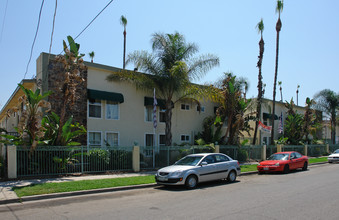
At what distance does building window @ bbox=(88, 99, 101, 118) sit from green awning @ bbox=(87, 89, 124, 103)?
23.3 inches

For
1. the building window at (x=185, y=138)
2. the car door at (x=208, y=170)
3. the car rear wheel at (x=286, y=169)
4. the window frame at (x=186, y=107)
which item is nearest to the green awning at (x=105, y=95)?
the window frame at (x=186, y=107)

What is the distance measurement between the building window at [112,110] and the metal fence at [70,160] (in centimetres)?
399

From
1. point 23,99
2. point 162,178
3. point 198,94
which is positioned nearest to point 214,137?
point 198,94

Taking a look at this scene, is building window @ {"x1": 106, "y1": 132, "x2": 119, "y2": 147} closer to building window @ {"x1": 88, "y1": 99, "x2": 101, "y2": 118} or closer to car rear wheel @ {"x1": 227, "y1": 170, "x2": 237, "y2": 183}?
building window @ {"x1": 88, "y1": 99, "x2": 101, "y2": 118}

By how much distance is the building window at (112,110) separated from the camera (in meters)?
19.8

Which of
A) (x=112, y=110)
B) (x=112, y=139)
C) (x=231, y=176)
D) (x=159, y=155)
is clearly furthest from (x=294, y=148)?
(x=112, y=110)

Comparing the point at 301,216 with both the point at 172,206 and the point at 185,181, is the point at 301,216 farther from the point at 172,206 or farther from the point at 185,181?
the point at 185,181

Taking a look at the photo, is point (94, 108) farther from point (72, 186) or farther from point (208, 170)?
point (208, 170)

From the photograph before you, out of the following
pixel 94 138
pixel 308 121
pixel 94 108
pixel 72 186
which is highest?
pixel 94 108

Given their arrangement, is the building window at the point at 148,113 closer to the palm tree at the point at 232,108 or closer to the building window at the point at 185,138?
the building window at the point at 185,138

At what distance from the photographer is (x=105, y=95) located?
1886 centimetres

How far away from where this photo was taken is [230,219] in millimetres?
6898

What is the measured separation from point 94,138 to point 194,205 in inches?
464

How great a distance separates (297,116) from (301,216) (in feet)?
92.6
